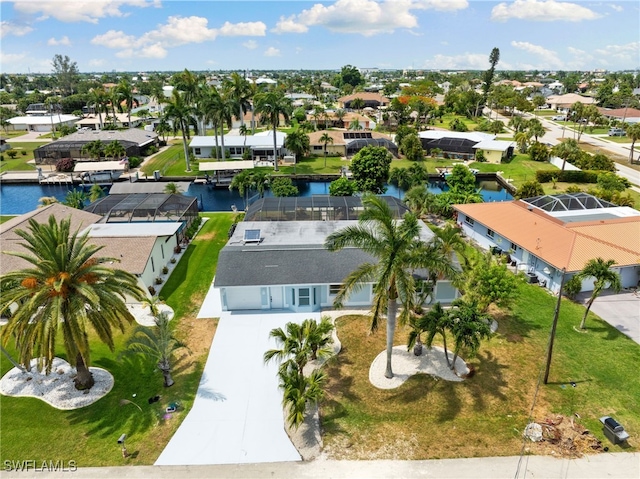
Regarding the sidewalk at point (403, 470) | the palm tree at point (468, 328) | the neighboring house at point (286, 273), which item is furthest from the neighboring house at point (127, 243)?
the palm tree at point (468, 328)

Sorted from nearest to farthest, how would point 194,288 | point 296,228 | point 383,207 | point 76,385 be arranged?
point 383,207
point 76,385
point 194,288
point 296,228

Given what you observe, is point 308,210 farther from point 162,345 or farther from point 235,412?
point 235,412

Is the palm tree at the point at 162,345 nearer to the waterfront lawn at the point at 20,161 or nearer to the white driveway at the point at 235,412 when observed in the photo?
the white driveway at the point at 235,412

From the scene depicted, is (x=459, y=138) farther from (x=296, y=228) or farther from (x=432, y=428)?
(x=432, y=428)

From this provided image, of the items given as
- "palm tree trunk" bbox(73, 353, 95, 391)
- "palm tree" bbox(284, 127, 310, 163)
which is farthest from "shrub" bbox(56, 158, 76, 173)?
"palm tree trunk" bbox(73, 353, 95, 391)

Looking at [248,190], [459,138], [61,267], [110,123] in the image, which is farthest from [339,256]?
[110,123]
